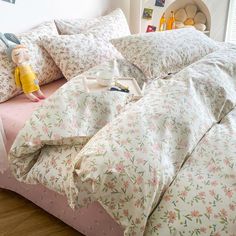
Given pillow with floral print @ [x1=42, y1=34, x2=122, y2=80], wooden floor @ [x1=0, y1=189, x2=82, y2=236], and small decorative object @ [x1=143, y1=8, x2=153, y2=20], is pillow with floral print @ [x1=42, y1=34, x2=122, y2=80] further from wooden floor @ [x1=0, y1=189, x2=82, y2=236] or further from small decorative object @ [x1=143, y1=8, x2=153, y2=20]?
small decorative object @ [x1=143, y1=8, x2=153, y2=20]

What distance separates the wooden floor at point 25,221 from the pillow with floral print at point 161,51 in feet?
3.03

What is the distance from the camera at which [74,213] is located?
123 centimetres

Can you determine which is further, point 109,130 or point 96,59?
→ point 96,59

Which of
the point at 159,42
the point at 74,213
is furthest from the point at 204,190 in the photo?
the point at 159,42

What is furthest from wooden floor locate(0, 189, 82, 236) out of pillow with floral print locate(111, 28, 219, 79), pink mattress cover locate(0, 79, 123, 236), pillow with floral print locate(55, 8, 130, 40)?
pillow with floral print locate(55, 8, 130, 40)

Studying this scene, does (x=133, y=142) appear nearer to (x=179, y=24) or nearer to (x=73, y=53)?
(x=73, y=53)

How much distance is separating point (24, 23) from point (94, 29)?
17.7 inches

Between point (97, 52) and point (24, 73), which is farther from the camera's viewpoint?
point (97, 52)

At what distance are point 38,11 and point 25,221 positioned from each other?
51.8 inches

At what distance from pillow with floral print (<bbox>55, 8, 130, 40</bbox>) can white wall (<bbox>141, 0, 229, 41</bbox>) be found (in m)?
0.62

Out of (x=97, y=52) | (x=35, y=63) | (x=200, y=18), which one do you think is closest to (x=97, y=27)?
(x=97, y=52)

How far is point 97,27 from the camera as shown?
6.23ft

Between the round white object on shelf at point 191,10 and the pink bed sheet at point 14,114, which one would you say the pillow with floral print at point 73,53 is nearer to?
the pink bed sheet at point 14,114

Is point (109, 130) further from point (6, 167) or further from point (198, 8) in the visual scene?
point (198, 8)
